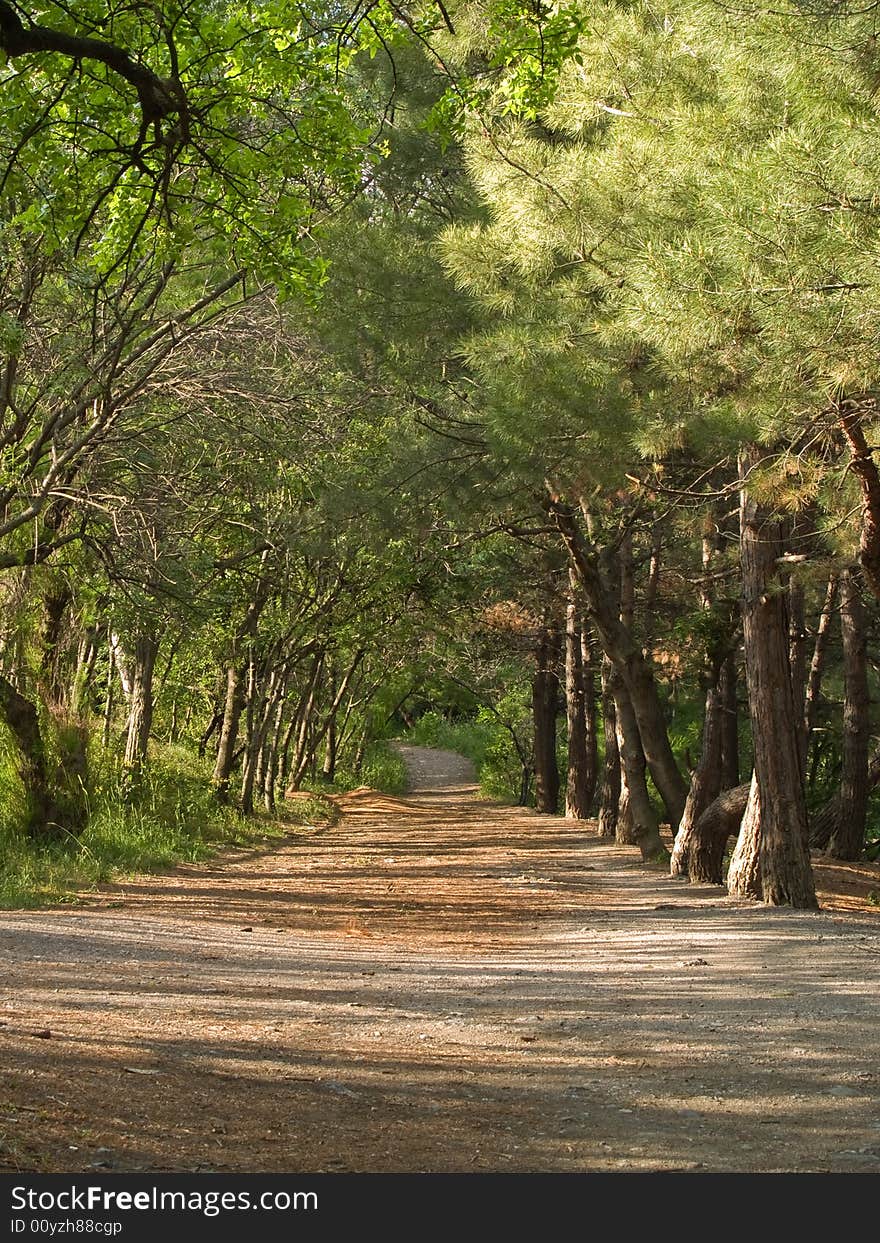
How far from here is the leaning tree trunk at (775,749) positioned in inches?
507

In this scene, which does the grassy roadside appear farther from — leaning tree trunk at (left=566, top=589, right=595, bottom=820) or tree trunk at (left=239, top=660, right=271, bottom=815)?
leaning tree trunk at (left=566, top=589, right=595, bottom=820)

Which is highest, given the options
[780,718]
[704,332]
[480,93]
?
[480,93]

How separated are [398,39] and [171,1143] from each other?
585 cm

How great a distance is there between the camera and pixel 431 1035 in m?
6.82

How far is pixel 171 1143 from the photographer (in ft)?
14.4

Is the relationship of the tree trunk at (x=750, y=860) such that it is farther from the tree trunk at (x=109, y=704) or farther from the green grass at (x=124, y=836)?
the tree trunk at (x=109, y=704)

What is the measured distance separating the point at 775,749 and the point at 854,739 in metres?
7.97

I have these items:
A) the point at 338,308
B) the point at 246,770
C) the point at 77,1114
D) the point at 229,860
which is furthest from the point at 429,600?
the point at 77,1114

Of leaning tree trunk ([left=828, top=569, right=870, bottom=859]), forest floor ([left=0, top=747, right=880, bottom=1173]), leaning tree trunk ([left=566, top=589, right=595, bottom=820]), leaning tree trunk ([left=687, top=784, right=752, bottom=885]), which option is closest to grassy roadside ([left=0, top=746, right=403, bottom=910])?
forest floor ([left=0, top=747, right=880, bottom=1173])

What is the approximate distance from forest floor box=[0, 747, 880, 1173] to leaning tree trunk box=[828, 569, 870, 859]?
6.74 meters

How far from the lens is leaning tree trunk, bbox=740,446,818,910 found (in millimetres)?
12875

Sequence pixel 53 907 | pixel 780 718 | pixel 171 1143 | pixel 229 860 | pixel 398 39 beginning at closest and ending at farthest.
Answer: pixel 171 1143, pixel 398 39, pixel 53 907, pixel 780 718, pixel 229 860

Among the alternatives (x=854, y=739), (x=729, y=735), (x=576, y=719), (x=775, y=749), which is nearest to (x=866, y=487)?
(x=775, y=749)

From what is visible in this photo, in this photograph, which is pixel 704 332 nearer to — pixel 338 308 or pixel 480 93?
pixel 480 93
